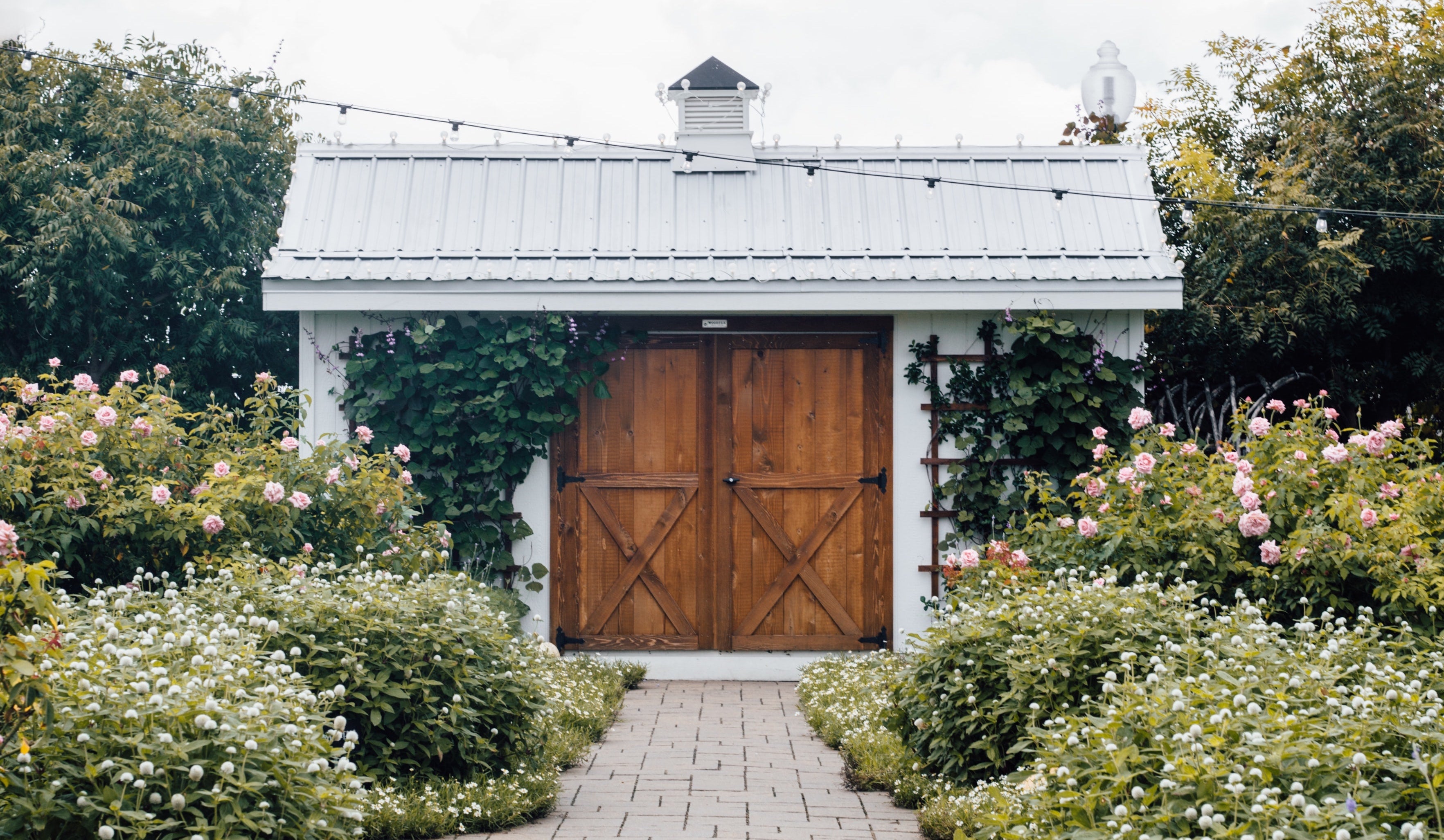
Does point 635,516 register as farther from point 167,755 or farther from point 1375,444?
point 167,755

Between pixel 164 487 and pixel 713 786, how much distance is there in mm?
2809

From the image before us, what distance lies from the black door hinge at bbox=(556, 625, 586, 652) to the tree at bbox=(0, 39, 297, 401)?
454 cm

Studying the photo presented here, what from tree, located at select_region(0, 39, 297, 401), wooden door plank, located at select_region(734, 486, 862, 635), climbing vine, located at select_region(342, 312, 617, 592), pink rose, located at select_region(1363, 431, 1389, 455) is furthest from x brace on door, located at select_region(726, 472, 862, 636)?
tree, located at select_region(0, 39, 297, 401)

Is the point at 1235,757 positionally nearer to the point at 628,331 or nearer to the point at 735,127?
the point at 628,331

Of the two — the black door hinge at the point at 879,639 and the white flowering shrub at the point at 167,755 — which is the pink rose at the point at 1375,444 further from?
the white flowering shrub at the point at 167,755

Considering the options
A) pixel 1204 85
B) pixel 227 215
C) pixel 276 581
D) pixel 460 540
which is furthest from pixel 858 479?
pixel 227 215

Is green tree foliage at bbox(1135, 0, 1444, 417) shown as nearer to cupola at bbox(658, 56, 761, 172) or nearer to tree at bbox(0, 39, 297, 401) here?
cupola at bbox(658, 56, 761, 172)

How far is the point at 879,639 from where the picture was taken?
7.80 meters

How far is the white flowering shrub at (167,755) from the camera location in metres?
2.84

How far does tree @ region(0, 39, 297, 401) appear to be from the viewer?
411 inches

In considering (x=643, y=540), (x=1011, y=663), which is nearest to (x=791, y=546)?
(x=643, y=540)

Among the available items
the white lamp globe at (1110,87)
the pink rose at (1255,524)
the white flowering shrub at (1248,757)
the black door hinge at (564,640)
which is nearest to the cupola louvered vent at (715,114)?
the white lamp globe at (1110,87)

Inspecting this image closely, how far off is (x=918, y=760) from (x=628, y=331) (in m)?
3.69

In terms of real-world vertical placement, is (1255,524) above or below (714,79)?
below
